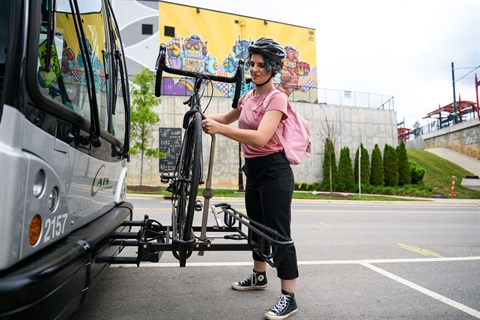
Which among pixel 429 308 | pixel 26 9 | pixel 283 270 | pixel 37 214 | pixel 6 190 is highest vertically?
pixel 26 9

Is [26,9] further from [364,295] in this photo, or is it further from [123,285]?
[364,295]

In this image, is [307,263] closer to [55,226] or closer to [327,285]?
[327,285]

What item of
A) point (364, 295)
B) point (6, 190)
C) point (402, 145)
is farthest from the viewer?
point (402, 145)

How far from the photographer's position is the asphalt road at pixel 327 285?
297 cm

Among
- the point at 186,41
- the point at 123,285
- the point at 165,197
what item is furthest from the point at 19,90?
the point at 186,41

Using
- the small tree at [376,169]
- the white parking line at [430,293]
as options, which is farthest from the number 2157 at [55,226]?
the small tree at [376,169]

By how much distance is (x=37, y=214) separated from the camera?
5.24 feet

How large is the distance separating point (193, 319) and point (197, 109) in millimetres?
1731

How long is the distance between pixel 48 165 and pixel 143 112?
15.5m

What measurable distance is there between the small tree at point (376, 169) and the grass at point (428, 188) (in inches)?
50.0

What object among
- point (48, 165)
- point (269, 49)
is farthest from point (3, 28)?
point (269, 49)

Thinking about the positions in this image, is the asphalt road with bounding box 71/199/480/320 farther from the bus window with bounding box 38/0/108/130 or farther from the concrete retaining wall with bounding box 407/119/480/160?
the concrete retaining wall with bounding box 407/119/480/160

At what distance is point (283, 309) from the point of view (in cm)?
279

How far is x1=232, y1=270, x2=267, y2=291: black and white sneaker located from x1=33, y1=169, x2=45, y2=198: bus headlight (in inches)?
93.2
